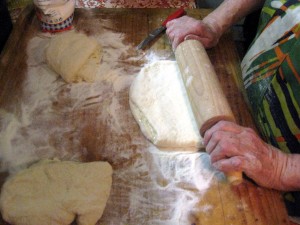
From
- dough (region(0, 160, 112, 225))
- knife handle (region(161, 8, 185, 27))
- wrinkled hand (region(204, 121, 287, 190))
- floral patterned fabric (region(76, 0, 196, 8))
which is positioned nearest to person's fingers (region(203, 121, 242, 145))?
wrinkled hand (region(204, 121, 287, 190))

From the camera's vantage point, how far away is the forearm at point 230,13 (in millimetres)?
1438

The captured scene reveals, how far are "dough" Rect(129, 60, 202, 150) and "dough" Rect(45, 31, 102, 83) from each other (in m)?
0.22

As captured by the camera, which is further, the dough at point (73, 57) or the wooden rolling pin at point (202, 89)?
the dough at point (73, 57)

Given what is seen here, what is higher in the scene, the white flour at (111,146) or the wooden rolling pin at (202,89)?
the wooden rolling pin at (202,89)

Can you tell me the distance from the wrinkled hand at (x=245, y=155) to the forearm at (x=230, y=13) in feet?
2.03

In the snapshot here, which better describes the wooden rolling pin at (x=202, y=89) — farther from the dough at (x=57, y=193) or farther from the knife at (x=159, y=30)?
the dough at (x=57, y=193)

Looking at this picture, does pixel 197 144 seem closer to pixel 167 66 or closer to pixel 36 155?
pixel 167 66

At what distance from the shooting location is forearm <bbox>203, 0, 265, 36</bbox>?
144 cm

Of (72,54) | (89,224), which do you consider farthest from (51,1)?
(89,224)

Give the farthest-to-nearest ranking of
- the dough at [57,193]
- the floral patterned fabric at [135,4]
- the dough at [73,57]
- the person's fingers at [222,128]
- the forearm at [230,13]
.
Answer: the floral patterned fabric at [135,4] < the forearm at [230,13] < the dough at [73,57] < the person's fingers at [222,128] < the dough at [57,193]

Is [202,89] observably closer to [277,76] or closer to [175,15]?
[277,76]

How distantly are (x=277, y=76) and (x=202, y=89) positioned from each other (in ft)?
0.95

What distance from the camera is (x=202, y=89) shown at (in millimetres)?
1109

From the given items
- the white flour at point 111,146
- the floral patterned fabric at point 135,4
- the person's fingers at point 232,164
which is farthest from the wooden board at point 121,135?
the floral patterned fabric at point 135,4
